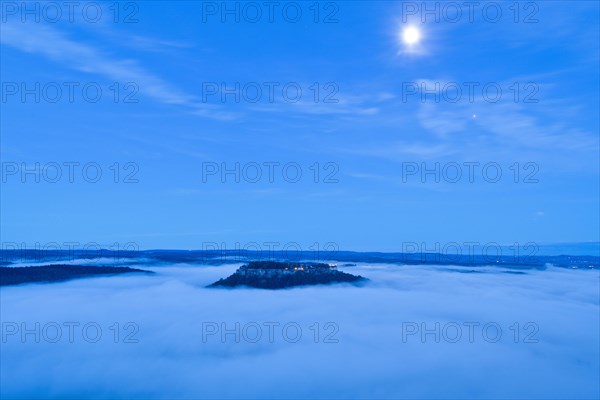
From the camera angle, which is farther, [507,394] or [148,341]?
[148,341]

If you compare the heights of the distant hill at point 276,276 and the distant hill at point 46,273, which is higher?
the distant hill at point 276,276

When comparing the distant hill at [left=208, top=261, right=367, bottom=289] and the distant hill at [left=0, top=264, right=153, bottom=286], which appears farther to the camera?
the distant hill at [left=0, top=264, right=153, bottom=286]

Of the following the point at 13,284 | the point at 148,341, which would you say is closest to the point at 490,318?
the point at 148,341

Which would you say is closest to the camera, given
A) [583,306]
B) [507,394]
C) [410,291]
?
[507,394]

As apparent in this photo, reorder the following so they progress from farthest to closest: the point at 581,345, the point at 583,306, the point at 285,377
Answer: the point at 583,306 < the point at 581,345 < the point at 285,377

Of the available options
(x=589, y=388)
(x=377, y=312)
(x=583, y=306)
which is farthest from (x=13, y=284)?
(x=583, y=306)

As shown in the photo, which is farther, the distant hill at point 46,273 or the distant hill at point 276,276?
the distant hill at point 46,273

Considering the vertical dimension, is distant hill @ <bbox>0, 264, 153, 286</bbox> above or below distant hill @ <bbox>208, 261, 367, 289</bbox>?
below

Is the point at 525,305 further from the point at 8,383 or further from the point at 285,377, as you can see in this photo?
the point at 8,383

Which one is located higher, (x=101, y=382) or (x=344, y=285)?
(x=344, y=285)

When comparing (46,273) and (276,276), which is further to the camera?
(46,273)

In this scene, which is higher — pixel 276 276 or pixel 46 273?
pixel 276 276
